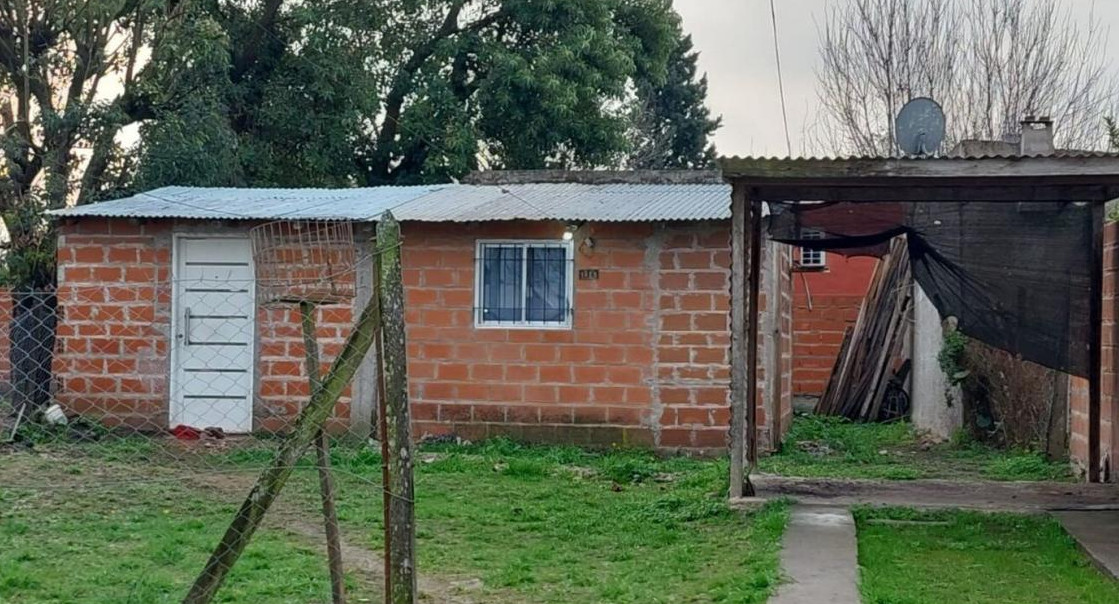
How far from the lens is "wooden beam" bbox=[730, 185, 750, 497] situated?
7828 millimetres

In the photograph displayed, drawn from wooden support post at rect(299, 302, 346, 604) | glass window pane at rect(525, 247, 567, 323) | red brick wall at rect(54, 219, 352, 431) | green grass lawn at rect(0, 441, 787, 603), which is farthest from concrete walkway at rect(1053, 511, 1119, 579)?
red brick wall at rect(54, 219, 352, 431)

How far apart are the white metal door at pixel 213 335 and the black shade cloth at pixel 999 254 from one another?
218 inches

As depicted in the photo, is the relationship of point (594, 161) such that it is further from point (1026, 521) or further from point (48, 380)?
point (1026, 521)

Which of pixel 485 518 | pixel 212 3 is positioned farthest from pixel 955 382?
pixel 212 3

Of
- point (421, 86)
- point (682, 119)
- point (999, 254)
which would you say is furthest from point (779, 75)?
point (682, 119)

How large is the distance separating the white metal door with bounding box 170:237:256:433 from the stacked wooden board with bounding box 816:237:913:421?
7932 millimetres

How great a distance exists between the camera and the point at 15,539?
6.57 metres

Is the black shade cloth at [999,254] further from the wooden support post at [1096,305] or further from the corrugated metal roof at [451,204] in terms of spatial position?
the corrugated metal roof at [451,204]

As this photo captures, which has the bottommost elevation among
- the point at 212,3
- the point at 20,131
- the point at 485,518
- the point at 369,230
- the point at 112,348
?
the point at 485,518

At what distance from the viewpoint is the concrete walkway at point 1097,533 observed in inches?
246

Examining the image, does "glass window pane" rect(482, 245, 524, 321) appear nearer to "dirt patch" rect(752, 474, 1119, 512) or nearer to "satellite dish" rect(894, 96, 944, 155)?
"dirt patch" rect(752, 474, 1119, 512)

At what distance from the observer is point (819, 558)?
20.4 ft

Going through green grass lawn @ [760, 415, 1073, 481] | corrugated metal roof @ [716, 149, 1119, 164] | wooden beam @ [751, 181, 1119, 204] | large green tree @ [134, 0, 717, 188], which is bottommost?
green grass lawn @ [760, 415, 1073, 481]

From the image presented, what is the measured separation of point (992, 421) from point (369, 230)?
6697 mm
